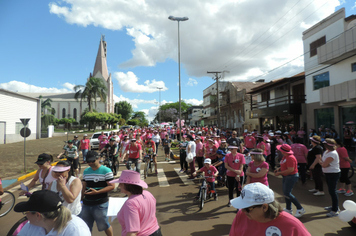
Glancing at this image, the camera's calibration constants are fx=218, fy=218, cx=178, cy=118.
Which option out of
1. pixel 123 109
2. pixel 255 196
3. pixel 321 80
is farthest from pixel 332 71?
pixel 123 109

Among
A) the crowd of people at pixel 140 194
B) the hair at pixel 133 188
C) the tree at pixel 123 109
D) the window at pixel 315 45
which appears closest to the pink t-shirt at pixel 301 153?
the crowd of people at pixel 140 194

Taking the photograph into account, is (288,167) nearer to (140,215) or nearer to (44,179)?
→ (140,215)

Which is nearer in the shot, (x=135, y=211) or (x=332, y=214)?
(x=135, y=211)

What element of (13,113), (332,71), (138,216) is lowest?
(138,216)

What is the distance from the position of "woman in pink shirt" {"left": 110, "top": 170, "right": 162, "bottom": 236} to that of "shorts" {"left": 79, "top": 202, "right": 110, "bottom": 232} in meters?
1.45

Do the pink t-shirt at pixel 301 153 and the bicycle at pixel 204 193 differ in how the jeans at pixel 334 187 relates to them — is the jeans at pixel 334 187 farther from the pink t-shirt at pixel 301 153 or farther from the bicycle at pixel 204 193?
the bicycle at pixel 204 193

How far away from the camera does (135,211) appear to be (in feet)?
7.77

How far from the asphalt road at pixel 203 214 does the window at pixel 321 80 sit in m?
12.7

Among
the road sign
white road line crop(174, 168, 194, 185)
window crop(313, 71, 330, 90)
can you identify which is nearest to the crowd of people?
white road line crop(174, 168, 194, 185)

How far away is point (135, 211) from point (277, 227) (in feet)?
4.62

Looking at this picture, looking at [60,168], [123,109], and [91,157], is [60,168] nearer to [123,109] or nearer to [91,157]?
[91,157]

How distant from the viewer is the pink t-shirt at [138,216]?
232 centimetres

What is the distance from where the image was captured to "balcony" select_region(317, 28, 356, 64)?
1369cm

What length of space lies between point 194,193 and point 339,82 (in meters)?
14.9
